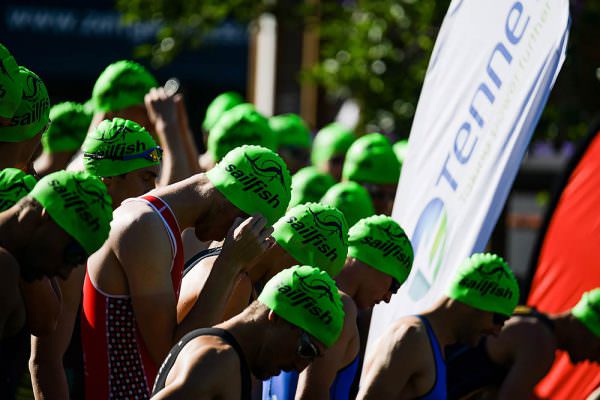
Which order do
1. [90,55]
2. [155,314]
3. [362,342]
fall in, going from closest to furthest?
[155,314] < [362,342] < [90,55]

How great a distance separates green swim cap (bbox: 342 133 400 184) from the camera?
870cm

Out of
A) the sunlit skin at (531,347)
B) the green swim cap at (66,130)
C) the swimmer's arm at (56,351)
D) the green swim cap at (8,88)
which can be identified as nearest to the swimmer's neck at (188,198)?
the swimmer's arm at (56,351)

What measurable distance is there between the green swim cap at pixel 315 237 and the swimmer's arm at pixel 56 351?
37.3 inches

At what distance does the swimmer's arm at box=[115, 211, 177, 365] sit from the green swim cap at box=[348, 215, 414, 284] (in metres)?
1.46

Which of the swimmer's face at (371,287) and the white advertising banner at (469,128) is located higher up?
the white advertising banner at (469,128)

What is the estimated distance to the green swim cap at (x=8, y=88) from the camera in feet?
15.9

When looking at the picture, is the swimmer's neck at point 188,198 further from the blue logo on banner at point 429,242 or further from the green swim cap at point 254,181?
the blue logo on banner at point 429,242

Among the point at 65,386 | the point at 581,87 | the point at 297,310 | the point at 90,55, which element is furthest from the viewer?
the point at 90,55

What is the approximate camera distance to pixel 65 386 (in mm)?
5117

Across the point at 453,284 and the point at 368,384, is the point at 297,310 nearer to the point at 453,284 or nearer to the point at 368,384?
the point at 368,384

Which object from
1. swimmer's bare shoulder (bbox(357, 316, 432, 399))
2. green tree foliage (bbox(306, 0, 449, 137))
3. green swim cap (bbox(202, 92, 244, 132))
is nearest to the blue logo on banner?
swimmer's bare shoulder (bbox(357, 316, 432, 399))

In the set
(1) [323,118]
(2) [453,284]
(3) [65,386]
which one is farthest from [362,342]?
(1) [323,118]

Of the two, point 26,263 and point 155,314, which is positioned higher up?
point 26,263

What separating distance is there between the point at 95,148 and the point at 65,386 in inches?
42.2
